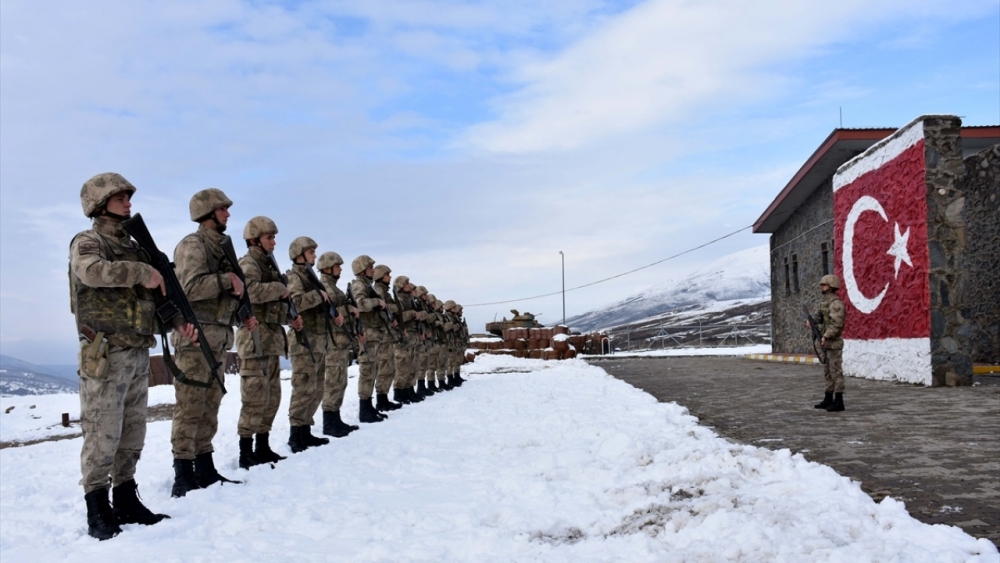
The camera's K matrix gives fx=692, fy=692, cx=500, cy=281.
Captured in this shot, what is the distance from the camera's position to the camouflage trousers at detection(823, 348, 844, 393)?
25.6 ft

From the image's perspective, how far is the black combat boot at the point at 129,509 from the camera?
12.8 ft

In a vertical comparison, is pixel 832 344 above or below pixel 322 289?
below

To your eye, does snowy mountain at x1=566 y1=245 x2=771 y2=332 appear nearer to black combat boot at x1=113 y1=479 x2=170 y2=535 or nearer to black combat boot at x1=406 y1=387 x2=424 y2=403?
black combat boot at x1=406 y1=387 x2=424 y2=403

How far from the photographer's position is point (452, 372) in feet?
52.1

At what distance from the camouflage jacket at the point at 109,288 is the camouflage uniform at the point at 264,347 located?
62.7 inches

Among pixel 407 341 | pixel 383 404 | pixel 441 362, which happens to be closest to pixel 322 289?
pixel 383 404

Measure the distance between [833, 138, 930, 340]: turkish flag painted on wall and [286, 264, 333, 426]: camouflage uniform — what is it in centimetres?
920

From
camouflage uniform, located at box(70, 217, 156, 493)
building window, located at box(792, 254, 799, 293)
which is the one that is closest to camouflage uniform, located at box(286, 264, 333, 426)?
camouflage uniform, located at box(70, 217, 156, 493)

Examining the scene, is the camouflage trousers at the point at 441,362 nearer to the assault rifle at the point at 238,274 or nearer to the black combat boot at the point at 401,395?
the black combat boot at the point at 401,395

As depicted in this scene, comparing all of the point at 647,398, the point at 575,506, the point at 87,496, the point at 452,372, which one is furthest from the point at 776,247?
the point at 87,496

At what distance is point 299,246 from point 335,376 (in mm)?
1462

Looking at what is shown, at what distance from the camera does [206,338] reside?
4.79 metres

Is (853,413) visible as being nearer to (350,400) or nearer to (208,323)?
(208,323)

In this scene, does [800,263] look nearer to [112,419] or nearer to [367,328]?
[367,328]
